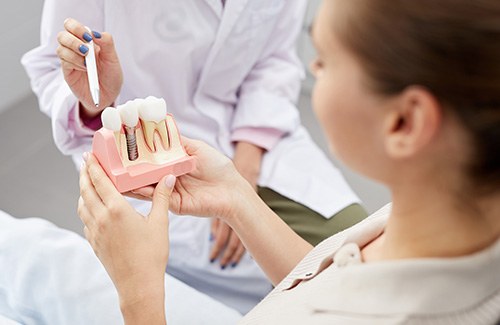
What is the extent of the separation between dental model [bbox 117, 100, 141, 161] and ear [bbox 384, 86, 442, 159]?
40 centimetres

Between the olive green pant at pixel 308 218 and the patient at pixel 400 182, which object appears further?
the olive green pant at pixel 308 218

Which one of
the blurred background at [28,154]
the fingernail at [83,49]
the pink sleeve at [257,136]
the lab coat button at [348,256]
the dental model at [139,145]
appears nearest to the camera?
the lab coat button at [348,256]

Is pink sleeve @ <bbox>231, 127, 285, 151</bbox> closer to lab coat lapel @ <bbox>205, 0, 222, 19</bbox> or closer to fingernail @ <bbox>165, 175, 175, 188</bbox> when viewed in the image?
lab coat lapel @ <bbox>205, 0, 222, 19</bbox>

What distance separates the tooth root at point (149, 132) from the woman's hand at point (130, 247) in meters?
0.12

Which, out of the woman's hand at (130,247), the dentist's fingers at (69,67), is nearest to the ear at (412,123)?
the woman's hand at (130,247)

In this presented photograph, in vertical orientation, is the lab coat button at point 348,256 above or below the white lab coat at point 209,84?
above

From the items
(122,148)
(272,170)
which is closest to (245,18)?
(272,170)

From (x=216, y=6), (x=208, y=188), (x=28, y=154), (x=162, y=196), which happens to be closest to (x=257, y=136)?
(x=216, y=6)

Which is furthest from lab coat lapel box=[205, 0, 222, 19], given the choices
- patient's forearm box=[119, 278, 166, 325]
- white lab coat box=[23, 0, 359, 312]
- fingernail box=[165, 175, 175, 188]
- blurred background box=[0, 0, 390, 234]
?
blurred background box=[0, 0, 390, 234]

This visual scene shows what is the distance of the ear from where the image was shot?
46cm

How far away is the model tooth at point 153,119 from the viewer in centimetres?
80

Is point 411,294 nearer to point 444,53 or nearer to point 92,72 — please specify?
point 444,53

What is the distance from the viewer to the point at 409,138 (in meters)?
0.48

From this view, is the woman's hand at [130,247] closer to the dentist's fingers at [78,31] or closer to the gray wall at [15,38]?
the dentist's fingers at [78,31]
